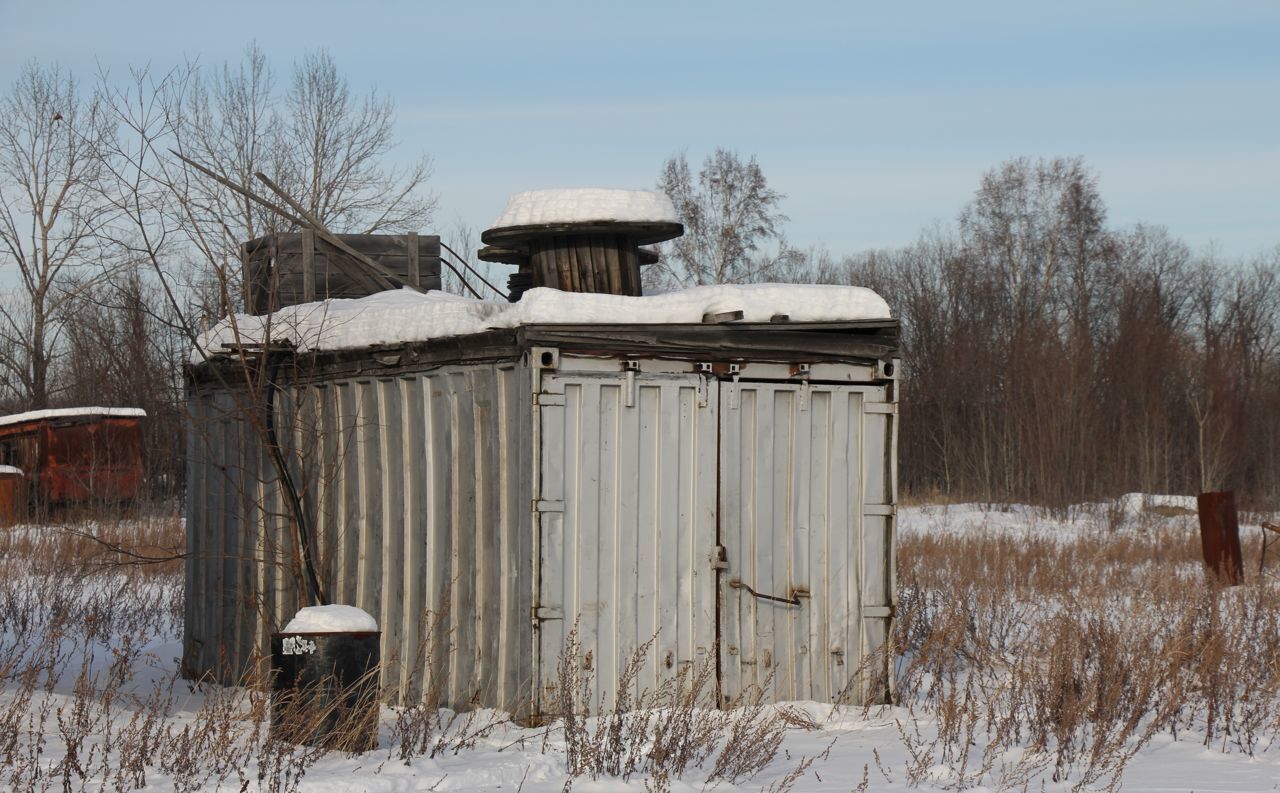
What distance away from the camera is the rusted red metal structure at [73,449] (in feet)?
81.5

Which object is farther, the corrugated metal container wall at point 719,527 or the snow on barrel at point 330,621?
the corrugated metal container wall at point 719,527

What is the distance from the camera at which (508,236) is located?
972cm

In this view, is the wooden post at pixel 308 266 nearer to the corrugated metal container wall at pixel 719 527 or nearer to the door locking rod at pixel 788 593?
the corrugated metal container wall at pixel 719 527

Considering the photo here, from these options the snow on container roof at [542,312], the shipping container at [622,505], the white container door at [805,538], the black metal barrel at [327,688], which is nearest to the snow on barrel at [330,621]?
the black metal barrel at [327,688]

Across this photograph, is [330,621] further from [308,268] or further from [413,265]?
[413,265]

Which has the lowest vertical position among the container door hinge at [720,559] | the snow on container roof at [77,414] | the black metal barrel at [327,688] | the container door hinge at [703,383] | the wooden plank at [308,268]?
the black metal barrel at [327,688]

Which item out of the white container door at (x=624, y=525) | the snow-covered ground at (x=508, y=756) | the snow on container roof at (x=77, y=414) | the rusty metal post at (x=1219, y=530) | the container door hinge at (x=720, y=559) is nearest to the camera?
the snow-covered ground at (x=508, y=756)

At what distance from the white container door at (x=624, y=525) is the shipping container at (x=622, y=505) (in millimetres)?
12

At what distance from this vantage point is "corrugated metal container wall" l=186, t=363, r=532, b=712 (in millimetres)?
8500

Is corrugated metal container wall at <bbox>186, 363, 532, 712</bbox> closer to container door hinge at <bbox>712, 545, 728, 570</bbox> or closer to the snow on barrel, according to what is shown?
the snow on barrel

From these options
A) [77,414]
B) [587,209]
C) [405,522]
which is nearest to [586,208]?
[587,209]

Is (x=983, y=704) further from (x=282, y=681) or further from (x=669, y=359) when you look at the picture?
(x=282, y=681)

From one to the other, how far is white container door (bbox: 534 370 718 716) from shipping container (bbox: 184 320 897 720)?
0.01m

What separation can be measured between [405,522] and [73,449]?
1834cm
